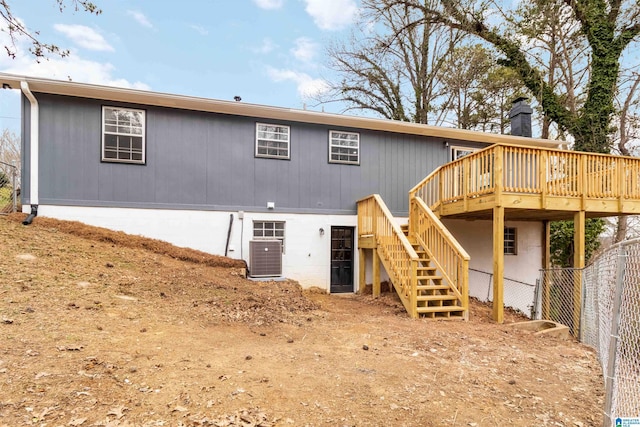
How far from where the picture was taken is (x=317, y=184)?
9195mm

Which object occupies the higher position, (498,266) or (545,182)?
(545,182)

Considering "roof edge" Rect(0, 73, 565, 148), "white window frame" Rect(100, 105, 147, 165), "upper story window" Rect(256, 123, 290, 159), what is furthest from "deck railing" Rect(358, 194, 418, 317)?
"white window frame" Rect(100, 105, 147, 165)

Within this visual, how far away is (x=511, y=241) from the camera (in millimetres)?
10883

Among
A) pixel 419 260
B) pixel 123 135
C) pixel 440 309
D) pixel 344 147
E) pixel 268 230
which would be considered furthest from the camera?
pixel 344 147

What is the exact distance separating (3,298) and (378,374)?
4.41 meters

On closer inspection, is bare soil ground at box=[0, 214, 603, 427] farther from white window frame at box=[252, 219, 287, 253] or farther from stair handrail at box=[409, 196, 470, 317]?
white window frame at box=[252, 219, 287, 253]

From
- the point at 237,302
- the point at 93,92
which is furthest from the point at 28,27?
the point at 237,302

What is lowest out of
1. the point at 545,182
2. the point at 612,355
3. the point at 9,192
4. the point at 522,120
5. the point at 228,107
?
the point at 612,355

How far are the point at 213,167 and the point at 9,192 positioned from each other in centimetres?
501

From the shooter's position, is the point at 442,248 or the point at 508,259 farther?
the point at 508,259

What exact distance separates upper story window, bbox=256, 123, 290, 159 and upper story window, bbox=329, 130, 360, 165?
3.91 ft

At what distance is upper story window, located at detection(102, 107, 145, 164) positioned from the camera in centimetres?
778

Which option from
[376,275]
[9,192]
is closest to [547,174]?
[376,275]

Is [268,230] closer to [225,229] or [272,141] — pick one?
[225,229]
